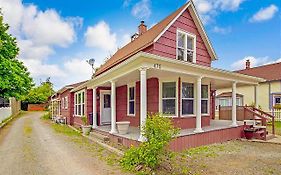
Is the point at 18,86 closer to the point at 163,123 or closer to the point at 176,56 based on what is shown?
the point at 176,56

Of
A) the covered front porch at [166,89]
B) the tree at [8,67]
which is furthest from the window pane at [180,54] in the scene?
the tree at [8,67]

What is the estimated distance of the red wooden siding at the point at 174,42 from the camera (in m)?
11.1

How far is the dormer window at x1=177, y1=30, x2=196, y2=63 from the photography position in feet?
39.2

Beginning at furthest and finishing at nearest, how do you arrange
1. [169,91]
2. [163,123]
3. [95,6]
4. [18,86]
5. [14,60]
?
[14,60]
[18,86]
[95,6]
[169,91]
[163,123]

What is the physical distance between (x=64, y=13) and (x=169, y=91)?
975cm

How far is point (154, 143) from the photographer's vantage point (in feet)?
19.9

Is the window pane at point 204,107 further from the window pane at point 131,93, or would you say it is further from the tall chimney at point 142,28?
the tall chimney at point 142,28

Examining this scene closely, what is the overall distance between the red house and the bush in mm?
1201

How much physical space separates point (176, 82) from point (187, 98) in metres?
1.08

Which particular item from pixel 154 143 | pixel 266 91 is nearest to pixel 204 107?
pixel 154 143

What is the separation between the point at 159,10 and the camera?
1719 centimetres

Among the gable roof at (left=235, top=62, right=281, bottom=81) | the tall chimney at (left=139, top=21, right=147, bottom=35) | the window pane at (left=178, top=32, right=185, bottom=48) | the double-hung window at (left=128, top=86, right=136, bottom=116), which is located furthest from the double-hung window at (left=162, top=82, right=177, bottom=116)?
the gable roof at (left=235, top=62, right=281, bottom=81)

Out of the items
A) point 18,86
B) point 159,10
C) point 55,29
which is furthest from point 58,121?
point 159,10

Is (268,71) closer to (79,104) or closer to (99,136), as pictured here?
(79,104)
